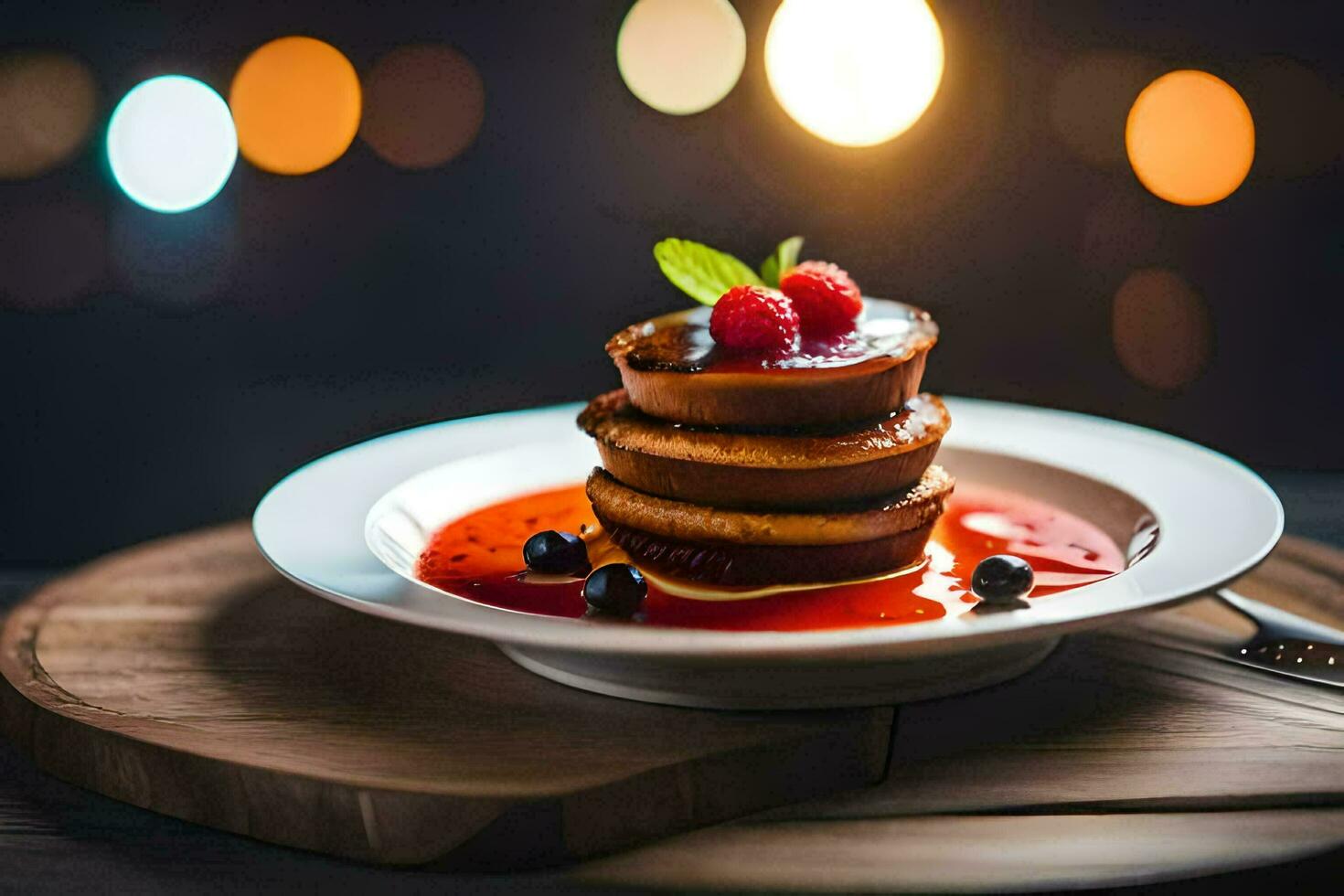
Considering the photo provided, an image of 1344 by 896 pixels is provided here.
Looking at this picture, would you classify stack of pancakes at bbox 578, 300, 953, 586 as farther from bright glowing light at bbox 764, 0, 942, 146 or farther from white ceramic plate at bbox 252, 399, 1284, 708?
bright glowing light at bbox 764, 0, 942, 146

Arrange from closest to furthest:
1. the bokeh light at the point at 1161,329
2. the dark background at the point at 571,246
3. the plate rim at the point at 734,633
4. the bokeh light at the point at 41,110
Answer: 1. the plate rim at the point at 734,633
2. the bokeh light at the point at 41,110
3. the dark background at the point at 571,246
4. the bokeh light at the point at 1161,329

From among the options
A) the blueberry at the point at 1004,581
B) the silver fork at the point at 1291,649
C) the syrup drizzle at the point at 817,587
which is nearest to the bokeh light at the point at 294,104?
the syrup drizzle at the point at 817,587

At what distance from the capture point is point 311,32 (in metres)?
3.09

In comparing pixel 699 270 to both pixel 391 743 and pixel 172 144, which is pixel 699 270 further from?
pixel 172 144

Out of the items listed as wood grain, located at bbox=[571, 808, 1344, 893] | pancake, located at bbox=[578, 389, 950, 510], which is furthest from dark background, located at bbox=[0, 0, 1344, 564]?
wood grain, located at bbox=[571, 808, 1344, 893]

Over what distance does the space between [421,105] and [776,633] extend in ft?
7.73

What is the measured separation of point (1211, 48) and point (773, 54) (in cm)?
106

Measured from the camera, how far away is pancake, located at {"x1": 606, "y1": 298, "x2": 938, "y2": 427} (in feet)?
5.19

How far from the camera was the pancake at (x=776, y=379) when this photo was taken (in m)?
1.58

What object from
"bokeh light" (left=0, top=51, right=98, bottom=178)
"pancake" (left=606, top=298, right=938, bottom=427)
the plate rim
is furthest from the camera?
"bokeh light" (left=0, top=51, right=98, bottom=178)

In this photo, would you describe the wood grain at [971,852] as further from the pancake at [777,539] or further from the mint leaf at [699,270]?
the mint leaf at [699,270]

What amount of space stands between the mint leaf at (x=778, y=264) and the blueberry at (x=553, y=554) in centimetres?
51

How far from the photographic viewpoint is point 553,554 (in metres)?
1.64

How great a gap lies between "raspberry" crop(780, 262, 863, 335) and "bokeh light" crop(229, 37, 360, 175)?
184cm
